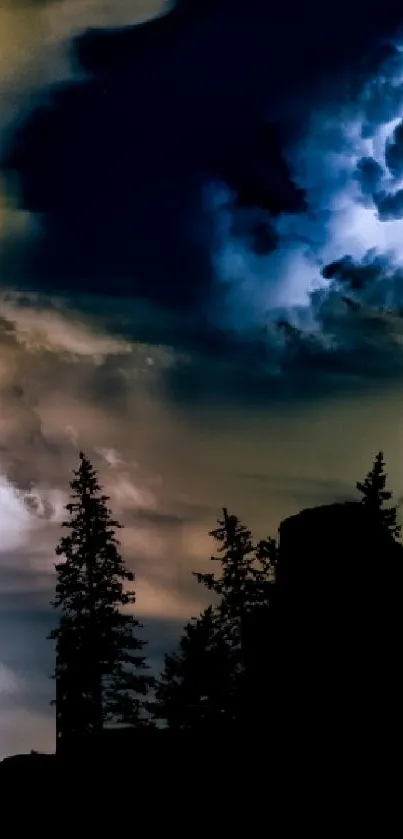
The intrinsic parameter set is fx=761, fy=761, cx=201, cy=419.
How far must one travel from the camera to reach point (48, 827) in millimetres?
18547

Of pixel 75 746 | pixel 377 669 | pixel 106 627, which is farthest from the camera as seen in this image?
pixel 106 627

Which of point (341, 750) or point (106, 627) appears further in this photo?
point (106, 627)

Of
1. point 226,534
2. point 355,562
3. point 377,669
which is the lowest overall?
point 377,669

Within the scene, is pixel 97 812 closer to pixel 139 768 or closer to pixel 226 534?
pixel 139 768

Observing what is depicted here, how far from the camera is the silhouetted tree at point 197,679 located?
34.8 m

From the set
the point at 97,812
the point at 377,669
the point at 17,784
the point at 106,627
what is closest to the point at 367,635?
the point at 377,669

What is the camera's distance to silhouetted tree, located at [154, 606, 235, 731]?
34812mm

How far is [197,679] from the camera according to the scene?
35.6 m

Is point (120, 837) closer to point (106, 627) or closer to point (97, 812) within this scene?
point (97, 812)

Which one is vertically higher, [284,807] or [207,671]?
[207,671]

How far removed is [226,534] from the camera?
38719mm

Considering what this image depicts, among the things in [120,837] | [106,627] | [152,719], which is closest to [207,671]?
[152,719]

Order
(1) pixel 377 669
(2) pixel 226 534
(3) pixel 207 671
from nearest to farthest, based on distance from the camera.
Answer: (1) pixel 377 669 → (3) pixel 207 671 → (2) pixel 226 534

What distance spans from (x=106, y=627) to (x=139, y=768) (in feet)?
45.2
